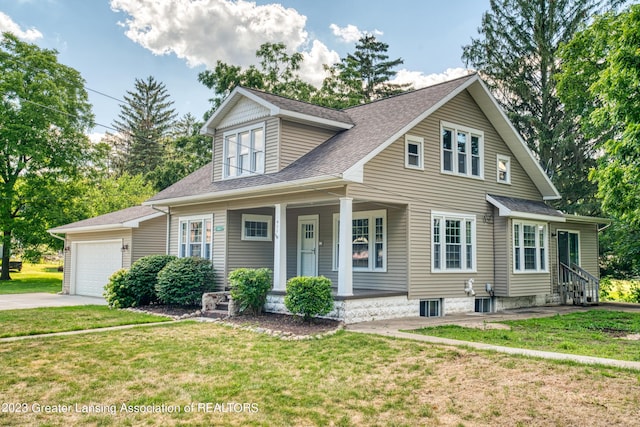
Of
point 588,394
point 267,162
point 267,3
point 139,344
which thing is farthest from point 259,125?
point 588,394

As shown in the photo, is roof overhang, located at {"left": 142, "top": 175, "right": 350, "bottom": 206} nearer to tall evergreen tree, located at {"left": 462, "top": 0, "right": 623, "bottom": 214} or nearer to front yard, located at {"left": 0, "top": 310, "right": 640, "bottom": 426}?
front yard, located at {"left": 0, "top": 310, "right": 640, "bottom": 426}

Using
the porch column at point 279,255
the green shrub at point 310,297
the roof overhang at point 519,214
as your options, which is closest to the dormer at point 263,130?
the porch column at point 279,255

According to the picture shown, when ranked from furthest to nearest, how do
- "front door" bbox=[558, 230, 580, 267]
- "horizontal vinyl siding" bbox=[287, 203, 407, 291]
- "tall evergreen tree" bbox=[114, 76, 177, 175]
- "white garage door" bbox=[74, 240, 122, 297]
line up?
"tall evergreen tree" bbox=[114, 76, 177, 175] → "white garage door" bbox=[74, 240, 122, 297] → "front door" bbox=[558, 230, 580, 267] → "horizontal vinyl siding" bbox=[287, 203, 407, 291]

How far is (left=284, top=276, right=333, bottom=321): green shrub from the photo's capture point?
1120 centimetres

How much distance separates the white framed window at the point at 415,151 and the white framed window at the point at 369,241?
1502mm

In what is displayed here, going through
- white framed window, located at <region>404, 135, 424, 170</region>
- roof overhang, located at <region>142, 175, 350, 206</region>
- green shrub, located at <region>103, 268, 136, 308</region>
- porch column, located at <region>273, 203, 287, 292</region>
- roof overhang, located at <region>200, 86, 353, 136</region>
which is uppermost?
roof overhang, located at <region>200, 86, 353, 136</region>

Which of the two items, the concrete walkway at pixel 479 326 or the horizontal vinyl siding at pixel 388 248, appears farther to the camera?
the horizontal vinyl siding at pixel 388 248

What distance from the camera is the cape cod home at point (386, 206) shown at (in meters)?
12.8

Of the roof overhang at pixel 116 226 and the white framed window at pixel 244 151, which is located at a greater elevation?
the white framed window at pixel 244 151

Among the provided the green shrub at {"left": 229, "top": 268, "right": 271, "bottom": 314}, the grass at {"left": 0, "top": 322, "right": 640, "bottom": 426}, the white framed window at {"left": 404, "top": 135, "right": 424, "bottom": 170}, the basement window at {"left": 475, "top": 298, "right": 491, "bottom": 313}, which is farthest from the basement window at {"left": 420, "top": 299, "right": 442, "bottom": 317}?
the grass at {"left": 0, "top": 322, "right": 640, "bottom": 426}

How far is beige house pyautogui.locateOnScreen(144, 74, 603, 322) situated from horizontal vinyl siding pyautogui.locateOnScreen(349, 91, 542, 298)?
0.13ft

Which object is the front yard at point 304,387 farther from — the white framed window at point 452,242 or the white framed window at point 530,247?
the white framed window at point 530,247

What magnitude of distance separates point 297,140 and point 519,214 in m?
6.93

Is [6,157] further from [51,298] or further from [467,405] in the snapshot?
[467,405]
